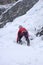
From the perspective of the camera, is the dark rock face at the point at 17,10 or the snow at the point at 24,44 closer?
the snow at the point at 24,44

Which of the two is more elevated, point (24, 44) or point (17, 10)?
point (24, 44)

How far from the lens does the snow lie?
13.7m

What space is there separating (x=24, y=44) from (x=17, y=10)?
8595 mm

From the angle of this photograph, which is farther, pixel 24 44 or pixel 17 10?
pixel 17 10

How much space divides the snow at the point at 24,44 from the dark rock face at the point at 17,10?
0.70 metres

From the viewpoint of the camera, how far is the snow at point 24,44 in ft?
45.1

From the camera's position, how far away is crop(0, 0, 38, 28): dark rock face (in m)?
24.7

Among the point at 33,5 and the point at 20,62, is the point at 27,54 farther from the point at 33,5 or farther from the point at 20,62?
the point at 33,5

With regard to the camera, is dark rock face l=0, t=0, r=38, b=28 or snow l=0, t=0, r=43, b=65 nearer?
snow l=0, t=0, r=43, b=65

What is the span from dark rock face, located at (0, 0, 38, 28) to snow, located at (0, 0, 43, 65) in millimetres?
702

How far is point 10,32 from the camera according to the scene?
68.4 feet

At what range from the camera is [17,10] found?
2552 cm

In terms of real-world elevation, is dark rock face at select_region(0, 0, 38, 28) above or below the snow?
below

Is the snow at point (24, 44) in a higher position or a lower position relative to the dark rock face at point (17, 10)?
higher
